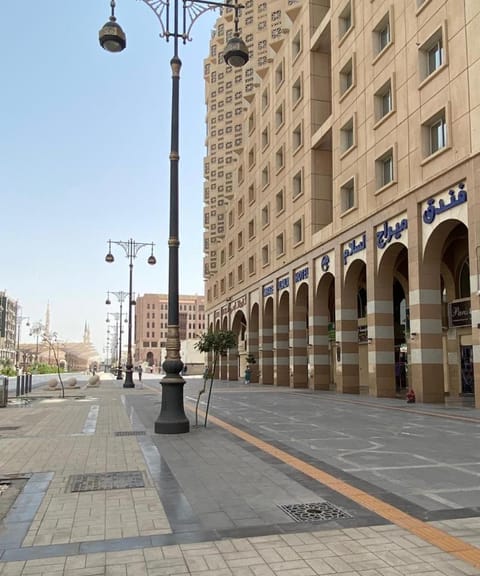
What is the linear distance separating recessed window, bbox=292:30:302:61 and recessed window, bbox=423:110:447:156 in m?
17.9

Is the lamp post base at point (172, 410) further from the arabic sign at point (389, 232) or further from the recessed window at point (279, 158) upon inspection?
the recessed window at point (279, 158)

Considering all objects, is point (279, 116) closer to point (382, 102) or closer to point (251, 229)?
point (251, 229)

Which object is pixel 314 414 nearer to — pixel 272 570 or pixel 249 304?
pixel 272 570

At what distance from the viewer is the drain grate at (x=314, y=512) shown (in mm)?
5789

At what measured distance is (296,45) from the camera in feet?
126

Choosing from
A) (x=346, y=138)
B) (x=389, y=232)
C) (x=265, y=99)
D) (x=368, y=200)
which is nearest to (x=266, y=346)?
(x=346, y=138)

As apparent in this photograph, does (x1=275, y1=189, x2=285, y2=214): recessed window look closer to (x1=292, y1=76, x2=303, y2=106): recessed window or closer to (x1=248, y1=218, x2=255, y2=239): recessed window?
(x1=292, y1=76, x2=303, y2=106): recessed window

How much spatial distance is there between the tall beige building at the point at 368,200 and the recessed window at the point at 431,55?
56 mm

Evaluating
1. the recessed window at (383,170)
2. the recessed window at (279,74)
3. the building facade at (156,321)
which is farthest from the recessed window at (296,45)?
the building facade at (156,321)

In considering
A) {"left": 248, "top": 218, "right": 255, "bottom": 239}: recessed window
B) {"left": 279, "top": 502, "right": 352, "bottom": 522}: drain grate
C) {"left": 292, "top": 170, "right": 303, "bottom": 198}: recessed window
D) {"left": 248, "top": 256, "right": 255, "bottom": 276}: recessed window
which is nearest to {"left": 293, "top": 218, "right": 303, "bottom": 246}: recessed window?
{"left": 292, "top": 170, "right": 303, "bottom": 198}: recessed window

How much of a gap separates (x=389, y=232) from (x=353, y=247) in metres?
3.87

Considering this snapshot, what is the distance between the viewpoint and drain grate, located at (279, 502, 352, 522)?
5.79 metres

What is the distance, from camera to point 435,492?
697 cm

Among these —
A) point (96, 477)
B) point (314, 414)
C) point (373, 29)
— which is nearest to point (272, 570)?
point (96, 477)
